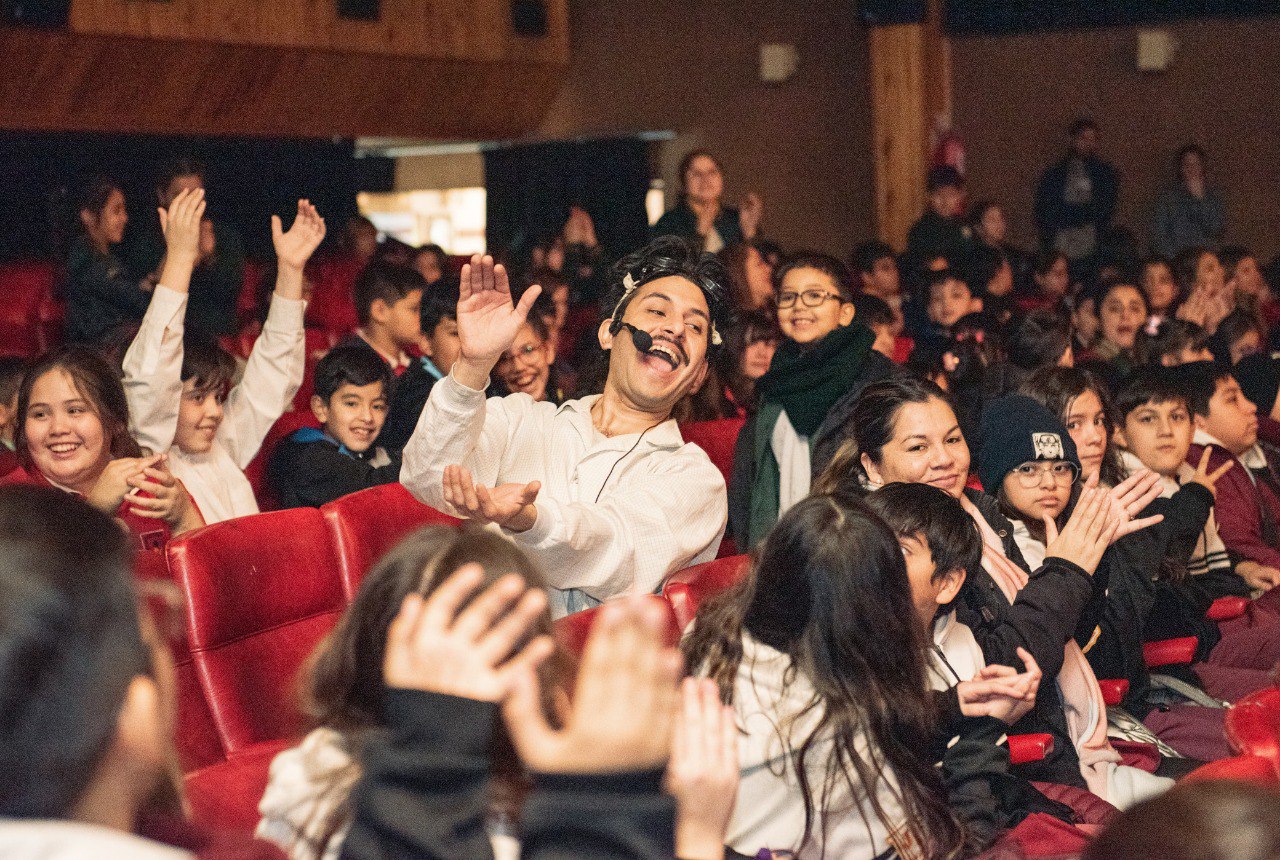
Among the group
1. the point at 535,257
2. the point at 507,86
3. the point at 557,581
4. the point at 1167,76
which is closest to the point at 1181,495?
the point at 557,581

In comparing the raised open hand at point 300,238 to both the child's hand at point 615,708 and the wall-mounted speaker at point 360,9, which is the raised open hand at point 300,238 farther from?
the wall-mounted speaker at point 360,9

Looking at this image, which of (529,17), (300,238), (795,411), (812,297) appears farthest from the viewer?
(529,17)

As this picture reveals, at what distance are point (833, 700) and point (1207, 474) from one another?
102 inches

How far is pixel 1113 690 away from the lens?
275cm

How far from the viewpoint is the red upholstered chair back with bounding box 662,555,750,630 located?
7.63 feet

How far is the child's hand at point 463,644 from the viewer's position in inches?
44.2

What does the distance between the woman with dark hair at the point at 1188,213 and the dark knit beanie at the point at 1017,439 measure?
6986 millimetres

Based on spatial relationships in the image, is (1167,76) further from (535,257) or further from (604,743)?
(604,743)

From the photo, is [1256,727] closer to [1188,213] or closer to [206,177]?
[206,177]

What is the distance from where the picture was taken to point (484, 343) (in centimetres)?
249

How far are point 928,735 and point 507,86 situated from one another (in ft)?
24.6

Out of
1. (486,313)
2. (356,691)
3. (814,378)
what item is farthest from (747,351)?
(356,691)

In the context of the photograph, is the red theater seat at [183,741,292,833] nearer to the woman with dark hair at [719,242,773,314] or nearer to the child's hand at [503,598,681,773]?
the child's hand at [503,598,681,773]

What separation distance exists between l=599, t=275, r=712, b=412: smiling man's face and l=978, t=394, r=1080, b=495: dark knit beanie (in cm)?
64
